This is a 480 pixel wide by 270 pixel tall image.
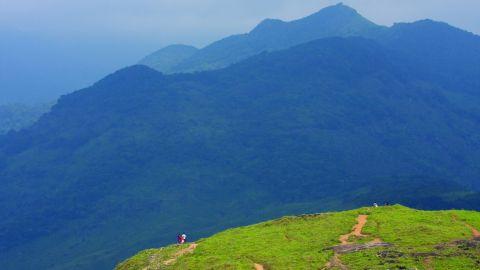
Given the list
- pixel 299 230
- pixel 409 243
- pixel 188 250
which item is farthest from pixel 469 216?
pixel 188 250

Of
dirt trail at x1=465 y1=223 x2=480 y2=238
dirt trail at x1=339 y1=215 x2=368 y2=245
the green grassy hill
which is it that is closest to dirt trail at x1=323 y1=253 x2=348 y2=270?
the green grassy hill

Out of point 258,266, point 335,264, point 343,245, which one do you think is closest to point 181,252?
point 258,266

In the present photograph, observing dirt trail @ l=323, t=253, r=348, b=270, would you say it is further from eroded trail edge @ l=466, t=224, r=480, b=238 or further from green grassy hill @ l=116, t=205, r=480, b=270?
eroded trail edge @ l=466, t=224, r=480, b=238

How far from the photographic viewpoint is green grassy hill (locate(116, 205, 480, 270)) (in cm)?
6294

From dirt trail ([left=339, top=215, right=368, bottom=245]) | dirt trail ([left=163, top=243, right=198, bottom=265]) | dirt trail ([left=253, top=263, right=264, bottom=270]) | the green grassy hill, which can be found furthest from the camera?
dirt trail ([left=339, top=215, right=368, bottom=245])

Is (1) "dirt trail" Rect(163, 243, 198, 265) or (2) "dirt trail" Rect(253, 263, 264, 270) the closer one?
(2) "dirt trail" Rect(253, 263, 264, 270)

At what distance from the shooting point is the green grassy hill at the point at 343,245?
62.9 metres

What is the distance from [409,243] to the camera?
222 feet

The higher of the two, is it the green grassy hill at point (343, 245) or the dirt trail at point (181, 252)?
the dirt trail at point (181, 252)

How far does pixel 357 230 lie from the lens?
248ft

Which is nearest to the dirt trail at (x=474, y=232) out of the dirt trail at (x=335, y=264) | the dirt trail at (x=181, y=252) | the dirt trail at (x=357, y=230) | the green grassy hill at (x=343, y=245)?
the green grassy hill at (x=343, y=245)

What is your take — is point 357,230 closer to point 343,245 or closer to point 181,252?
point 343,245

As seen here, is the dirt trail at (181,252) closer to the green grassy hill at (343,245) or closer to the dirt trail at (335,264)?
the green grassy hill at (343,245)

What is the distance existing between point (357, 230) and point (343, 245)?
6.96m
